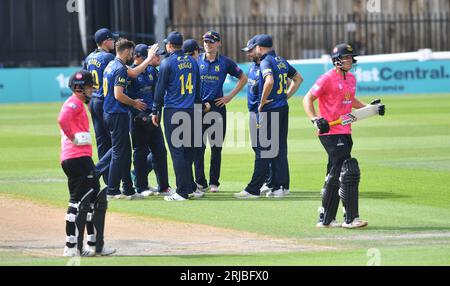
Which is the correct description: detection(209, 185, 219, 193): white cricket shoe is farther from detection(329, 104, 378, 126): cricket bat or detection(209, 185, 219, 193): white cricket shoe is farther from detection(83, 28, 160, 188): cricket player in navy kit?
detection(329, 104, 378, 126): cricket bat

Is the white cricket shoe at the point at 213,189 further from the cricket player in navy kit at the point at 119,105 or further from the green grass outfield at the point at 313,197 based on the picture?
the cricket player in navy kit at the point at 119,105

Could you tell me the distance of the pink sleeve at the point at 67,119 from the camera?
1098 centimetres

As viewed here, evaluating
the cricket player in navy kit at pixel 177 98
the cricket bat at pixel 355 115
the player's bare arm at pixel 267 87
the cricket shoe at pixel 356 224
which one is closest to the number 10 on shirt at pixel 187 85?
the cricket player in navy kit at pixel 177 98

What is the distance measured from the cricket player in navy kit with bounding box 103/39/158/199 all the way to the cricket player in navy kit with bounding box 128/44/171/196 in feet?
1.17

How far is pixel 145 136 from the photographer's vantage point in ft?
51.5

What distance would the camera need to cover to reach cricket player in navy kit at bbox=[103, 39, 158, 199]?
1503 centimetres

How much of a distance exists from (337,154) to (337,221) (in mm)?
973

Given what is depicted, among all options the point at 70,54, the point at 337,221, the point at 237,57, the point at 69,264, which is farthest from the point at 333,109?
the point at 237,57

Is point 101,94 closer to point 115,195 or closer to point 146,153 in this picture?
point 146,153

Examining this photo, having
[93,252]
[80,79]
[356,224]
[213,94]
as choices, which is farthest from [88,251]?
[213,94]

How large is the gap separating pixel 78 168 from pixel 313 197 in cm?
506

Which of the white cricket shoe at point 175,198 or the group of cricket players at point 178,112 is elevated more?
the group of cricket players at point 178,112

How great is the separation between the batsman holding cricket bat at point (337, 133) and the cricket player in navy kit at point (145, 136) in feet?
11.7

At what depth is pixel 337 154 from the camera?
41.5ft
